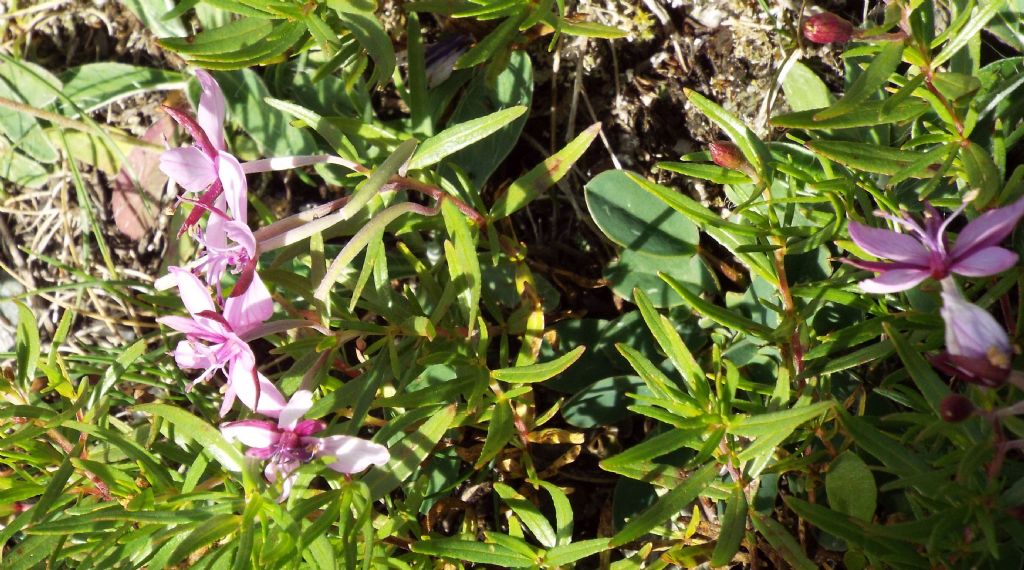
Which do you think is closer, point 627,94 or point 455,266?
point 455,266

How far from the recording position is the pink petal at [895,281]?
1.27m

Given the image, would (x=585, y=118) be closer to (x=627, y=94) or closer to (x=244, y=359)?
(x=627, y=94)

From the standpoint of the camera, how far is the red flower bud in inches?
64.5

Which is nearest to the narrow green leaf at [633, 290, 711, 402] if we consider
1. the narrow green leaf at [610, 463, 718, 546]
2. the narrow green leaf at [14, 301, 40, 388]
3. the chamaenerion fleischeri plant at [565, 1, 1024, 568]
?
the chamaenerion fleischeri plant at [565, 1, 1024, 568]

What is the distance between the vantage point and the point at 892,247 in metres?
1.30

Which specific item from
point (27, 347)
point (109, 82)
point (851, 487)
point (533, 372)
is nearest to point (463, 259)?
point (533, 372)

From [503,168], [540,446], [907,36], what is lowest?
[540,446]

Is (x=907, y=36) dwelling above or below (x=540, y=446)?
above

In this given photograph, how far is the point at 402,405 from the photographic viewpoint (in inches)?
66.9

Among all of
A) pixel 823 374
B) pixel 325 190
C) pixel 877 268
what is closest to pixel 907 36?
pixel 877 268

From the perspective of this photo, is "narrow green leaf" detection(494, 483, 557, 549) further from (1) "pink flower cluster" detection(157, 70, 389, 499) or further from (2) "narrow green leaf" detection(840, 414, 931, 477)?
(2) "narrow green leaf" detection(840, 414, 931, 477)

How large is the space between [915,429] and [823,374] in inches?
8.0

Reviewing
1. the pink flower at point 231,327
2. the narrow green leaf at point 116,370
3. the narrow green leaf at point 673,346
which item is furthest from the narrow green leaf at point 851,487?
the narrow green leaf at point 116,370

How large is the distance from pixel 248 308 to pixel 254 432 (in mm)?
211
